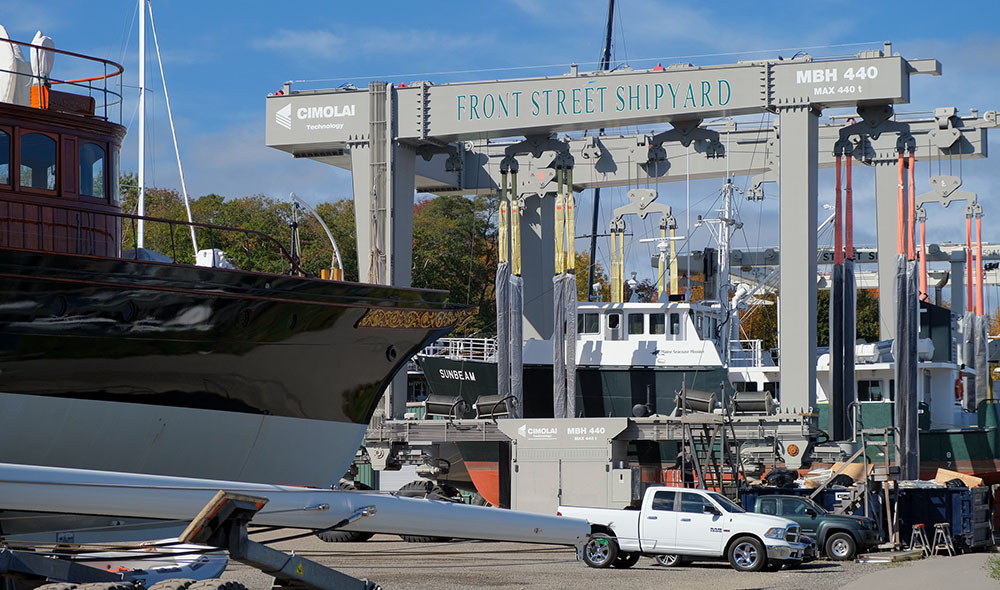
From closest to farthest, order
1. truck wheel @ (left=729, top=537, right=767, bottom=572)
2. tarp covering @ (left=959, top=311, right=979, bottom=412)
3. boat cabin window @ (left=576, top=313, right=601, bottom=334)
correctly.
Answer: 1. truck wheel @ (left=729, top=537, right=767, bottom=572)
2. boat cabin window @ (left=576, top=313, right=601, bottom=334)
3. tarp covering @ (left=959, top=311, right=979, bottom=412)

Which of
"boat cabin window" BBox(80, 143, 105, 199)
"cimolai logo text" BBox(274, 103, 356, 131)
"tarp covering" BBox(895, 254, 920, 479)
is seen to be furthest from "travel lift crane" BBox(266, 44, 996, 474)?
"boat cabin window" BBox(80, 143, 105, 199)

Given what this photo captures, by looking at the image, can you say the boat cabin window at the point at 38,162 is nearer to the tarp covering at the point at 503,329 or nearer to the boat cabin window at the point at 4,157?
the boat cabin window at the point at 4,157

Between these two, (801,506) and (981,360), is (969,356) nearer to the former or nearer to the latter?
(981,360)

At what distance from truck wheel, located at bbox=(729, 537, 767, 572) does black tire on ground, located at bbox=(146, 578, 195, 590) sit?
12623 mm

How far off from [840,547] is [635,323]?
56.6 ft

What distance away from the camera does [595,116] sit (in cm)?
3128

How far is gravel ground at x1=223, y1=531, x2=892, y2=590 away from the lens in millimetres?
17078

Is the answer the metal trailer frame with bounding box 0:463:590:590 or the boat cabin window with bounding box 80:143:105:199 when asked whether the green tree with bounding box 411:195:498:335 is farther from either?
the metal trailer frame with bounding box 0:463:590:590

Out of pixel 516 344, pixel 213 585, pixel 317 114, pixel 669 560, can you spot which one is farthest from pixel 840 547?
pixel 317 114

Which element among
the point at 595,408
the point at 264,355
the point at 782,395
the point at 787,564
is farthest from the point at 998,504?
the point at 264,355

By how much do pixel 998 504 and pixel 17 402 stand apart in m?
26.6

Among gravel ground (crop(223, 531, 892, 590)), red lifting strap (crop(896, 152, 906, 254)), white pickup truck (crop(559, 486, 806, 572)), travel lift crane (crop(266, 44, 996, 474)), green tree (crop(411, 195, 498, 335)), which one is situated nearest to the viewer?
gravel ground (crop(223, 531, 892, 590))

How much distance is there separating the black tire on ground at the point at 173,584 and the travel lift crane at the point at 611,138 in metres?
21.0

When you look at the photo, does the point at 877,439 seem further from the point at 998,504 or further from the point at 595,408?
the point at 595,408
